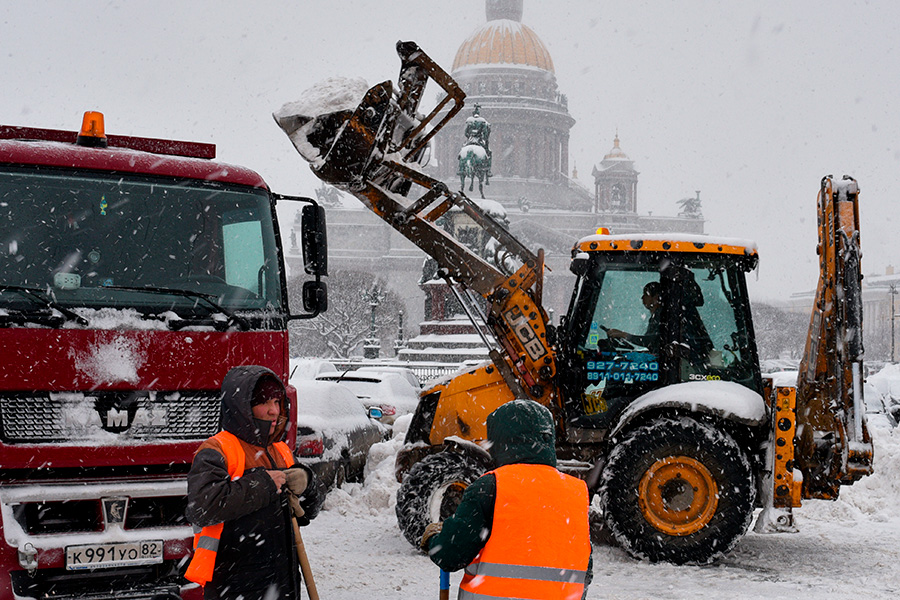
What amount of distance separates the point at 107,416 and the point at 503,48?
96.1 metres

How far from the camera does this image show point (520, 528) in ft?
10.7

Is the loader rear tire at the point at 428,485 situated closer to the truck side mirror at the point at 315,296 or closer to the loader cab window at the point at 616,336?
the loader cab window at the point at 616,336

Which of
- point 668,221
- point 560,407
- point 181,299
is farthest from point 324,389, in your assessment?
point 668,221

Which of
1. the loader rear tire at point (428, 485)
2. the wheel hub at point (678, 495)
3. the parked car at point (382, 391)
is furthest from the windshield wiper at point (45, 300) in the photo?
the parked car at point (382, 391)

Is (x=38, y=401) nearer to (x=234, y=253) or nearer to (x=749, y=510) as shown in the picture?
(x=234, y=253)

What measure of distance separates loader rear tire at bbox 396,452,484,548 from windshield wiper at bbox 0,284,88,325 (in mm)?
3215

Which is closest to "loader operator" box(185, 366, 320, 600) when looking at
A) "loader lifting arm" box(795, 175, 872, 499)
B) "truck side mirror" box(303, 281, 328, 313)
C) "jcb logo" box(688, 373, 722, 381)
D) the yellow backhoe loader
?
"truck side mirror" box(303, 281, 328, 313)

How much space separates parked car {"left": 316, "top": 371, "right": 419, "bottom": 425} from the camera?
50.9 feet

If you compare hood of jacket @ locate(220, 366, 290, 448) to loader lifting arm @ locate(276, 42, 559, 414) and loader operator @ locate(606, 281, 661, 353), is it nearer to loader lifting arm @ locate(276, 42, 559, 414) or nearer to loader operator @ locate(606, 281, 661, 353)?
loader lifting arm @ locate(276, 42, 559, 414)

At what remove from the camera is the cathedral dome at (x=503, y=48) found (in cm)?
9769

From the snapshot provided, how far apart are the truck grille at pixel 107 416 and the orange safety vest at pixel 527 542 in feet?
8.44

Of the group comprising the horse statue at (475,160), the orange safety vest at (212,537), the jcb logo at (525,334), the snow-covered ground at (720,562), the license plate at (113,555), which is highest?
the horse statue at (475,160)

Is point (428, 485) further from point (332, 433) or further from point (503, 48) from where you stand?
point (503, 48)

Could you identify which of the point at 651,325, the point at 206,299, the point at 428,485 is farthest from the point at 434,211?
the point at 206,299
